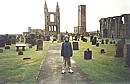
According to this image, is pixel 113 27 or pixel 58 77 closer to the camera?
pixel 58 77

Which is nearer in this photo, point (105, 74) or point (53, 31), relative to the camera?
point (105, 74)

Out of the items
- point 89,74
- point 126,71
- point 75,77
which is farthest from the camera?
point 126,71

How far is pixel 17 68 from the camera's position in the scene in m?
9.44

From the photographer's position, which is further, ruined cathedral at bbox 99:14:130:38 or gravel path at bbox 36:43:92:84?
ruined cathedral at bbox 99:14:130:38

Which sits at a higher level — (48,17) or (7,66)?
(48,17)

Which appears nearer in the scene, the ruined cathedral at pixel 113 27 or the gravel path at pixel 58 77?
the gravel path at pixel 58 77

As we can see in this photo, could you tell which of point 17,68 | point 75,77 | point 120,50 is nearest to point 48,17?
point 120,50

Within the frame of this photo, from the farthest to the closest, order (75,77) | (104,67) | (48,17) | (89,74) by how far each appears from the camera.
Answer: (48,17), (104,67), (89,74), (75,77)

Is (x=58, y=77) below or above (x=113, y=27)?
below

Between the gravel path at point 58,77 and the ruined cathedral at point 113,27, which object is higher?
the ruined cathedral at point 113,27

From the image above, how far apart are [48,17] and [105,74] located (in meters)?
22.8

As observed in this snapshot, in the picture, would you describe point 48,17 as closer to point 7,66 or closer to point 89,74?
point 7,66

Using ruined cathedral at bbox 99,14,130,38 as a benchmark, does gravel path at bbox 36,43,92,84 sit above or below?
below

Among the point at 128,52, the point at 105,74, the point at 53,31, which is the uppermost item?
the point at 53,31
